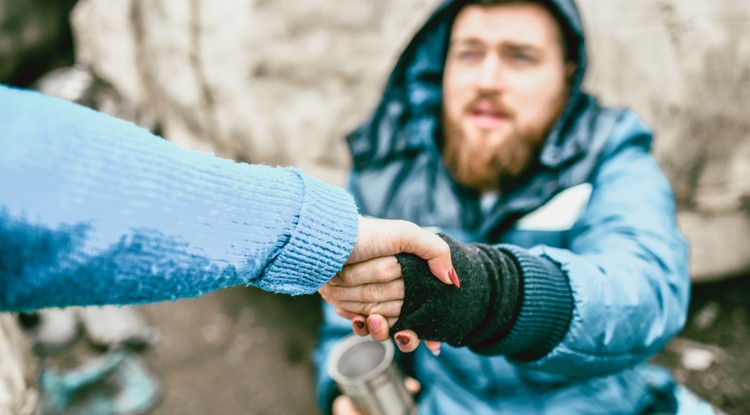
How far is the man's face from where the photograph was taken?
2.06 m

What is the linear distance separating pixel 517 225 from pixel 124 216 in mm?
1433

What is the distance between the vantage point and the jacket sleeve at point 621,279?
1314 mm

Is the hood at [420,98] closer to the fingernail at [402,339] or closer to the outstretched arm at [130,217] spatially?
the fingernail at [402,339]

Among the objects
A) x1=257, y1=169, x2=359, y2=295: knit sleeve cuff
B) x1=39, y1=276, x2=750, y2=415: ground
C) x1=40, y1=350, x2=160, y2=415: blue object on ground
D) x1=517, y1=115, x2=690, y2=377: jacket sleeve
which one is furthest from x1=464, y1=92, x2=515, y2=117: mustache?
x1=40, y1=350, x2=160, y2=415: blue object on ground

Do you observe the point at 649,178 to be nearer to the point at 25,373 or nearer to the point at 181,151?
the point at 181,151

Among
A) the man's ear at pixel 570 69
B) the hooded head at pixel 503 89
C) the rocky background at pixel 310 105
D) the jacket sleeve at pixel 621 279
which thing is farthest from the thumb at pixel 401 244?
the rocky background at pixel 310 105

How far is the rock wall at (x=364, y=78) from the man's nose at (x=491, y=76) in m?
0.73

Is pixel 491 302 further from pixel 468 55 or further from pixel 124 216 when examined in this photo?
pixel 468 55

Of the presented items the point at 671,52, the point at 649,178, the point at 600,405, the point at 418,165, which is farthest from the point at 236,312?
the point at 671,52

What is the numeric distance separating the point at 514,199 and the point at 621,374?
0.70 m

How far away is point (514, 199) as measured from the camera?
189 cm

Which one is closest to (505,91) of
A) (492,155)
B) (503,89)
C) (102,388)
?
(503,89)

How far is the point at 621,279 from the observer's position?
1.37 m

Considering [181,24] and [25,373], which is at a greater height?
[181,24]
